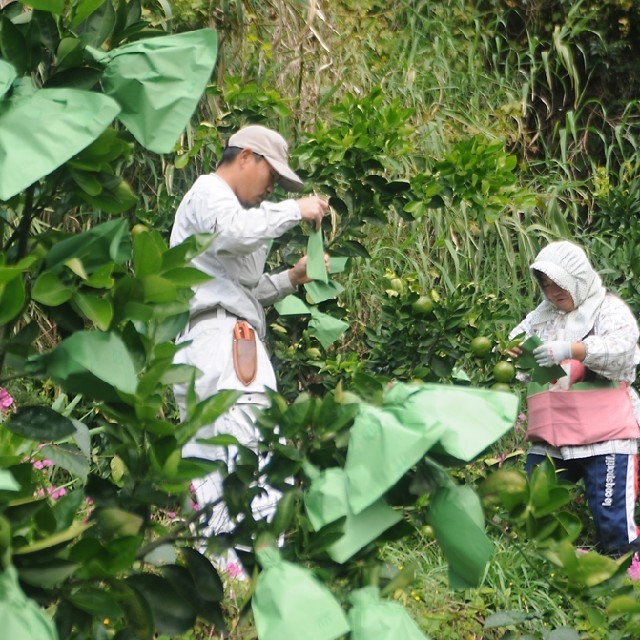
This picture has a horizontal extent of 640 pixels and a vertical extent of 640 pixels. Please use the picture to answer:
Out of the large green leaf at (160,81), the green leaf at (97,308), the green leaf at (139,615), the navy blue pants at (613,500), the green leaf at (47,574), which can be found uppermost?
the large green leaf at (160,81)

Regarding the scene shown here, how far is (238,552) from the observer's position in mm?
1216

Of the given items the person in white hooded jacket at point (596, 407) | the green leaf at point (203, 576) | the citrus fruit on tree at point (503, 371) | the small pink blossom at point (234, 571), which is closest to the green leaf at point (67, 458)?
the green leaf at point (203, 576)

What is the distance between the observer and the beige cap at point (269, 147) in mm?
3525

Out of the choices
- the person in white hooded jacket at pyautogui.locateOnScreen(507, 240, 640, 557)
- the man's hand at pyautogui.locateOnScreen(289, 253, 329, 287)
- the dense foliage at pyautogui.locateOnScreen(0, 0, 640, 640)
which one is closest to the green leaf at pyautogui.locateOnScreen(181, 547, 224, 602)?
the dense foliage at pyautogui.locateOnScreen(0, 0, 640, 640)

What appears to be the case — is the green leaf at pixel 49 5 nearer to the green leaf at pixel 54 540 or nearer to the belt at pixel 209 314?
the green leaf at pixel 54 540

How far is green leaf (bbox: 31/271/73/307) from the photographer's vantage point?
1018mm

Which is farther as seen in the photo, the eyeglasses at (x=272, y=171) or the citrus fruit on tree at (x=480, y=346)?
the citrus fruit on tree at (x=480, y=346)

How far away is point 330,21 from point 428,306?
3.48 m

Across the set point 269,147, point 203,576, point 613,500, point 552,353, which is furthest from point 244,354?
point 203,576

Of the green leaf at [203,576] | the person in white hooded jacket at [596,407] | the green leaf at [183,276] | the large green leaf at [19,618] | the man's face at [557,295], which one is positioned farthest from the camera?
the man's face at [557,295]

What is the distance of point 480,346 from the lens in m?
3.73

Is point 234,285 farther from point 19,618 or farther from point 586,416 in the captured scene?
point 19,618

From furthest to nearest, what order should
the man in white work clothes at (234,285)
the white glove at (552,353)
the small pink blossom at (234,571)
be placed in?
the white glove at (552,353) → the man in white work clothes at (234,285) → the small pink blossom at (234,571)

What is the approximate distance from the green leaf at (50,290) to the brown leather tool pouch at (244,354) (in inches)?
97.0
